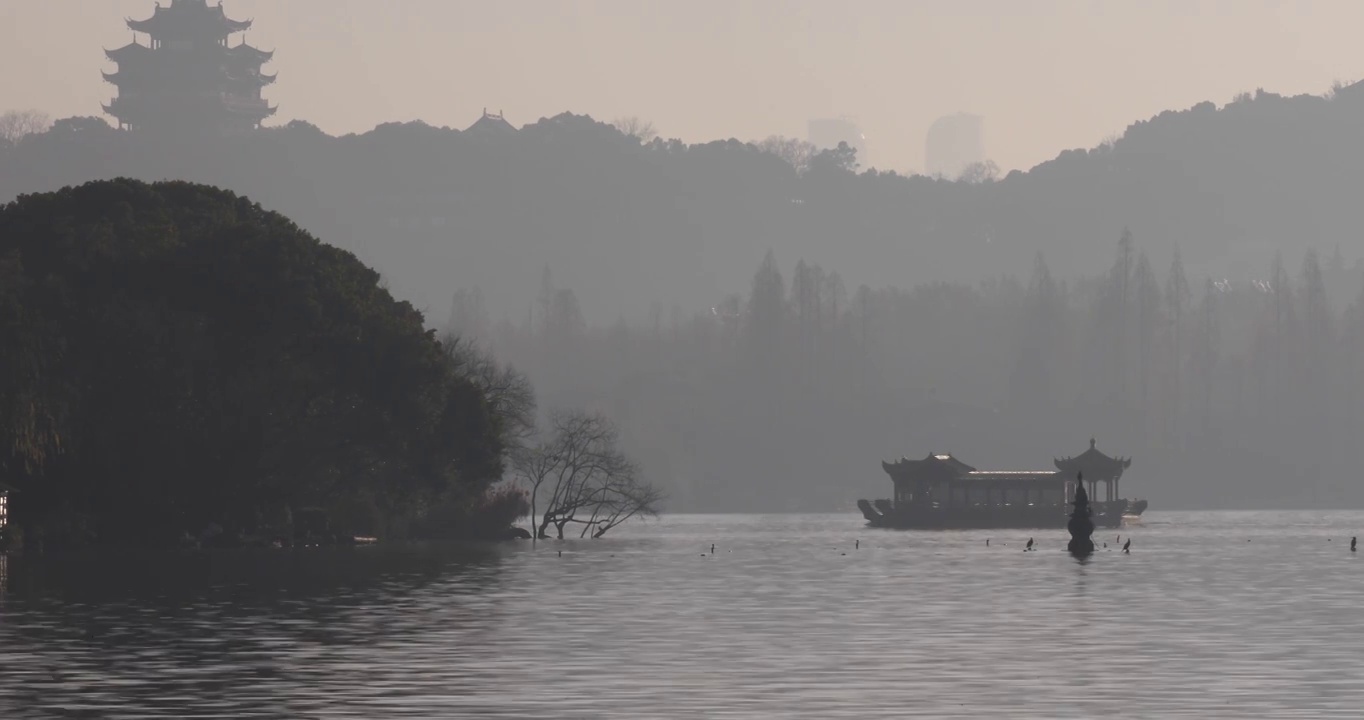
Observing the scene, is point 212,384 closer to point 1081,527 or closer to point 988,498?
point 1081,527

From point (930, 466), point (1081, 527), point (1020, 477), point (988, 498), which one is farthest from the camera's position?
point (1020, 477)

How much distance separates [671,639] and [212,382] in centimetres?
5141

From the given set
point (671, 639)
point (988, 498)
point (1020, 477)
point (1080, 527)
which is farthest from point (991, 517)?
point (671, 639)

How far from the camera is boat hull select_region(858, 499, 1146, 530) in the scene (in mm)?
159125

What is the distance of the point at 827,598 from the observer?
2490 inches

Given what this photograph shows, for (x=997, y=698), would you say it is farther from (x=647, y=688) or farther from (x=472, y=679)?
(x=472, y=679)

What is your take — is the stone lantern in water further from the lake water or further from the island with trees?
the island with trees

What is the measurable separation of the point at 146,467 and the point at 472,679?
185ft

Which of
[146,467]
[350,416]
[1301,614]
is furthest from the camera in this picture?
[350,416]

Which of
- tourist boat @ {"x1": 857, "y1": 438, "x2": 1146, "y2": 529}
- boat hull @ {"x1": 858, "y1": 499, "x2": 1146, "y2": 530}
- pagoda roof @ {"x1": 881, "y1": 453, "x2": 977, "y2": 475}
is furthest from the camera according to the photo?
pagoda roof @ {"x1": 881, "y1": 453, "x2": 977, "y2": 475}

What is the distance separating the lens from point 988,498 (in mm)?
163875

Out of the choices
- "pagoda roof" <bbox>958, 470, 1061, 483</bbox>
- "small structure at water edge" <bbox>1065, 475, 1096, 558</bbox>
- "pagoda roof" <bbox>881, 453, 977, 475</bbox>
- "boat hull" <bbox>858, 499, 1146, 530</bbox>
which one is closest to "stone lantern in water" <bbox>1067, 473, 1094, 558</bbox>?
"small structure at water edge" <bbox>1065, 475, 1096, 558</bbox>

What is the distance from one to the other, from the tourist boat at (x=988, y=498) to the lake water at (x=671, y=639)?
239 feet

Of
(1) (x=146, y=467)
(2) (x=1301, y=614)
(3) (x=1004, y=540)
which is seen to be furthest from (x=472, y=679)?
(3) (x=1004, y=540)
